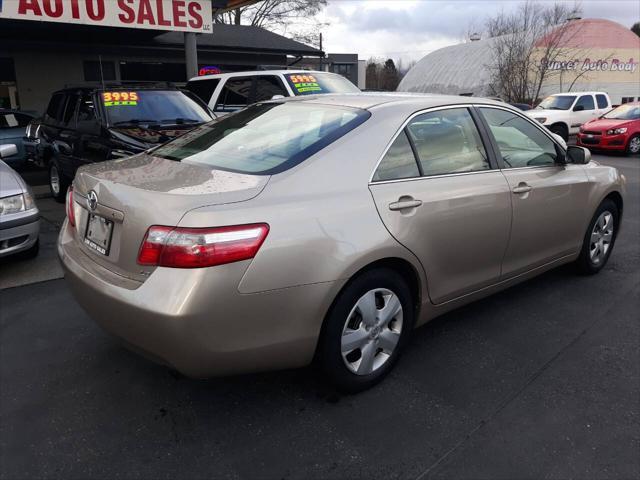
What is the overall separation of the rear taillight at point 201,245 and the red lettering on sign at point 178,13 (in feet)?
30.8

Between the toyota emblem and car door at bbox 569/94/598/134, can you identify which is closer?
the toyota emblem

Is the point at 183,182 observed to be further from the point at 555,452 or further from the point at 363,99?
the point at 555,452

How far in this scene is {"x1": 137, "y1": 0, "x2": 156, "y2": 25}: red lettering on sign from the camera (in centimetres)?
991

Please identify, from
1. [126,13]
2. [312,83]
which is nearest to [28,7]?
[126,13]

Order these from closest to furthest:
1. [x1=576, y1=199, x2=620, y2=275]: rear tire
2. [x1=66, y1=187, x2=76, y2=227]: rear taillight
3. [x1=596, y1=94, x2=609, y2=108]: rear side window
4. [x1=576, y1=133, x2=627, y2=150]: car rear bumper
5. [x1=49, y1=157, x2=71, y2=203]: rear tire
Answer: [x1=66, y1=187, x2=76, y2=227]: rear taillight
[x1=576, y1=199, x2=620, y2=275]: rear tire
[x1=49, y1=157, x2=71, y2=203]: rear tire
[x1=576, y1=133, x2=627, y2=150]: car rear bumper
[x1=596, y1=94, x2=609, y2=108]: rear side window

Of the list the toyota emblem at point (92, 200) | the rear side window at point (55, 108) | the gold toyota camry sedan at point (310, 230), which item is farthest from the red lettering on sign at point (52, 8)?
the toyota emblem at point (92, 200)

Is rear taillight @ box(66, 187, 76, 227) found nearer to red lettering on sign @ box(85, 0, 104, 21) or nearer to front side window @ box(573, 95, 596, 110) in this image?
red lettering on sign @ box(85, 0, 104, 21)

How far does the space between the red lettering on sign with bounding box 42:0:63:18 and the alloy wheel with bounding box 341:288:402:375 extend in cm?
898

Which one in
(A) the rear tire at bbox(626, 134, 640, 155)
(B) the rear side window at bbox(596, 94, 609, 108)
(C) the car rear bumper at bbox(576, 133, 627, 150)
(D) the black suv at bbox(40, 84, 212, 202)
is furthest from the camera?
(B) the rear side window at bbox(596, 94, 609, 108)

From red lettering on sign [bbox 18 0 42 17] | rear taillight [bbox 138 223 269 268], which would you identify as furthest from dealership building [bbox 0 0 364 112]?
rear taillight [bbox 138 223 269 268]

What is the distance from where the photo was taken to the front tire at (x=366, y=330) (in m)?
2.64

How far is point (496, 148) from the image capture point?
3.55 meters

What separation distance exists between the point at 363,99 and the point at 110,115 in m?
4.59

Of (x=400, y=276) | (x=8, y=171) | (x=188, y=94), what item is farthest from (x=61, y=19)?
(x=400, y=276)
